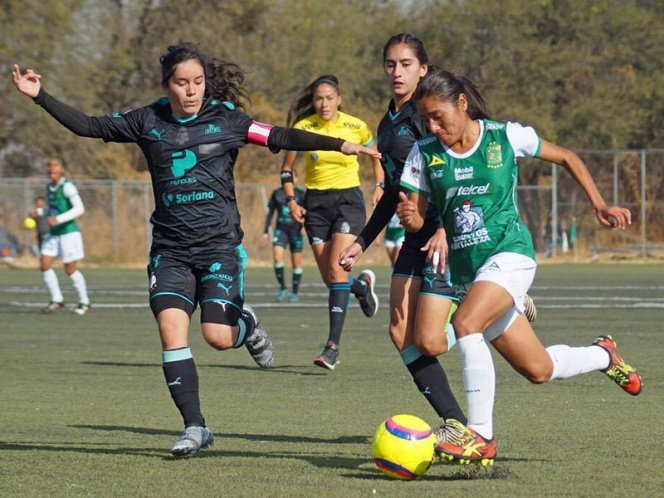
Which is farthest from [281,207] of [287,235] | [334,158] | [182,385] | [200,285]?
[182,385]

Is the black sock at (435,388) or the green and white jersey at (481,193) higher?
the green and white jersey at (481,193)

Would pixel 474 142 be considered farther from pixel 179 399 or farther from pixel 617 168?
pixel 617 168

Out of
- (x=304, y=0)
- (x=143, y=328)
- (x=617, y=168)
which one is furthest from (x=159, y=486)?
(x=304, y=0)

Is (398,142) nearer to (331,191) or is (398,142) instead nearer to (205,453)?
(205,453)

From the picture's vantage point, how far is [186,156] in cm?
668

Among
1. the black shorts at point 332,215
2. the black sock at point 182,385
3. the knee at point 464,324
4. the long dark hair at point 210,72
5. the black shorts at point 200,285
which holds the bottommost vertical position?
the black sock at point 182,385

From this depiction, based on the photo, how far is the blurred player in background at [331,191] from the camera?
34.8 feet

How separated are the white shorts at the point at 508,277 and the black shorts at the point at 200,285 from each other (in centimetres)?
152

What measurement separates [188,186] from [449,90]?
1.59 m

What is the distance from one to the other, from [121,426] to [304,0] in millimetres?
43106

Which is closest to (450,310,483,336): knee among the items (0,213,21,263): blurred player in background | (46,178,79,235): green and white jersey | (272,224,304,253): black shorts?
(46,178,79,235): green and white jersey

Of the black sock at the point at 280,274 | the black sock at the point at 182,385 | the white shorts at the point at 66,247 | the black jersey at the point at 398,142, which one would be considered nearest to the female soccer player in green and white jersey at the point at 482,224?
the black jersey at the point at 398,142

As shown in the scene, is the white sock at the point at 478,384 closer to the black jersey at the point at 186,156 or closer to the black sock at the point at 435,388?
the black sock at the point at 435,388

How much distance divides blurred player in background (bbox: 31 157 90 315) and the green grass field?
7.10 feet
